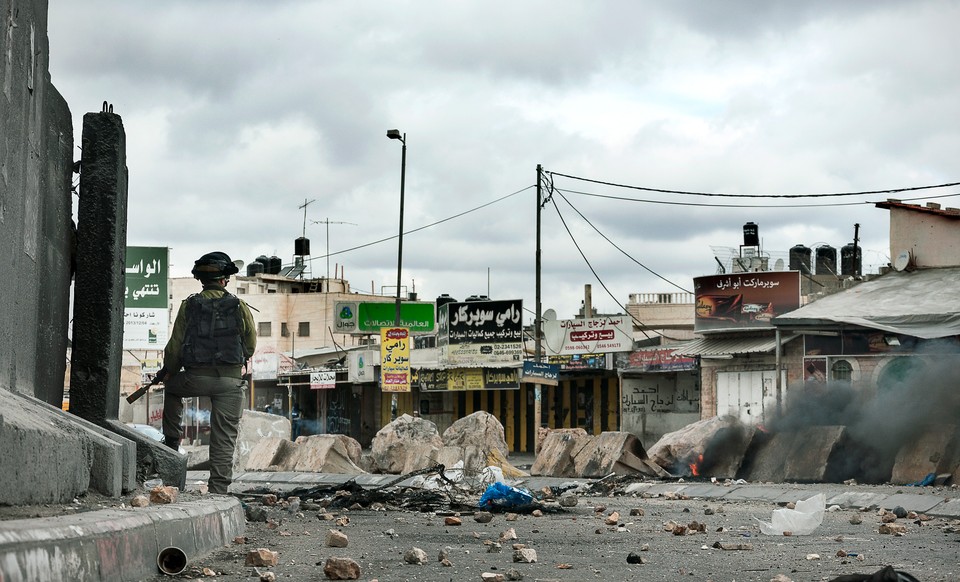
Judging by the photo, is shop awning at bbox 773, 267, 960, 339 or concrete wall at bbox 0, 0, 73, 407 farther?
shop awning at bbox 773, 267, 960, 339

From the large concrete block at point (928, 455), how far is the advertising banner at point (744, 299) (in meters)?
14.9

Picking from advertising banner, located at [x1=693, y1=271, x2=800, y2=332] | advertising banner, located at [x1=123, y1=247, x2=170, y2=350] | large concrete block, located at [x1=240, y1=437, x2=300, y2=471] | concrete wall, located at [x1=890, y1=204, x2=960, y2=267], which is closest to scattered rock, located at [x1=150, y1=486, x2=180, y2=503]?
large concrete block, located at [x1=240, y1=437, x2=300, y2=471]

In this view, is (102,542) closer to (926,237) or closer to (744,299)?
(926,237)

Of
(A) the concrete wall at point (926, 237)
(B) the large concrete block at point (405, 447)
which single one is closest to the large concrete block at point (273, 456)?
(B) the large concrete block at point (405, 447)

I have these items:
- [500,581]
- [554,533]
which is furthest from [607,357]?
[500,581]

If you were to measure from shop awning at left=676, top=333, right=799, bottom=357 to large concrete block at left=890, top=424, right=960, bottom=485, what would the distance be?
1258cm

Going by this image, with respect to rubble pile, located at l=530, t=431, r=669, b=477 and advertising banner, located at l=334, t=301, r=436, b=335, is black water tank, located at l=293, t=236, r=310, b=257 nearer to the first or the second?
advertising banner, located at l=334, t=301, r=436, b=335

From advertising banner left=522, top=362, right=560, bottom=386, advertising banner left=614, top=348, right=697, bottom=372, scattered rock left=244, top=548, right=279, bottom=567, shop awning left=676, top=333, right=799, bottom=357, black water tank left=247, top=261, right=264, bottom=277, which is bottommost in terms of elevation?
scattered rock left=244, top=548, right=279, bottom=567

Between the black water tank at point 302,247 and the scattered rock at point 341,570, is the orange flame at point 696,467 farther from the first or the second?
the black water tank at point 302,247

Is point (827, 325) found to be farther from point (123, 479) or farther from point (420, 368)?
point (420, 368)

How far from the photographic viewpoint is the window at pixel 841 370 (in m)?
25.9

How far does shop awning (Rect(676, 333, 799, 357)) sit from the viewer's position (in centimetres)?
3056

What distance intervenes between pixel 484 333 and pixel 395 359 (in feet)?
35.8

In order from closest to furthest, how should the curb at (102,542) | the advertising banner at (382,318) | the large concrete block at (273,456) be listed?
1. the curb at (102,542)
2. the large concrete block at (273,456)
3. the advertising banner at (382,318)
